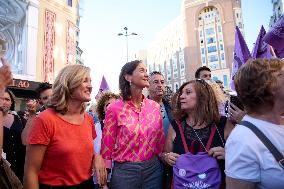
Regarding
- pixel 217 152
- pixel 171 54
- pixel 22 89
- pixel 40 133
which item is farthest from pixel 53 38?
pixel 171 54

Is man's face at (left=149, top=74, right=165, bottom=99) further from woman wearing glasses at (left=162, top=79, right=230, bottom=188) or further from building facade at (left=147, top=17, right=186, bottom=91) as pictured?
building facade at (left=147, top=17, right=186, bottom=91)

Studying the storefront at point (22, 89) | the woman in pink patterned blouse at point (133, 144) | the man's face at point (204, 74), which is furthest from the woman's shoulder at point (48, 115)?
the storefront at point (22, 89)

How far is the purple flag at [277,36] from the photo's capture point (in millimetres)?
2801

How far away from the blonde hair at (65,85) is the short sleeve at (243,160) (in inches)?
60.2

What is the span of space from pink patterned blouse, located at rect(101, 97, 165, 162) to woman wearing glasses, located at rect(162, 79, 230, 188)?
10.5 inches

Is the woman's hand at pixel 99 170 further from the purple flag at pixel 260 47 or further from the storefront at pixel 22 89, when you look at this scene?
the storefront at pixel 22 89

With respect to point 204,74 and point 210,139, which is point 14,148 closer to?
point 210,139

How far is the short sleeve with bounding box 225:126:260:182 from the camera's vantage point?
158 centimetres

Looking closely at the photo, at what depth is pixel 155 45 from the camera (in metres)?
84.6

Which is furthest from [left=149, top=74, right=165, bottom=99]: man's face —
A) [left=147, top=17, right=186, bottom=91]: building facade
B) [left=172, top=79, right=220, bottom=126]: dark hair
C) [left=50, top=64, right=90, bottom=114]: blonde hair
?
[left=147, top=17, right=186, bottom=91]: building facade

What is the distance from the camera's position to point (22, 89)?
72.3 feet

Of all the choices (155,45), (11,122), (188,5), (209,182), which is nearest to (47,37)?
(11,122)

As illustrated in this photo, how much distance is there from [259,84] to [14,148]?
110 inches

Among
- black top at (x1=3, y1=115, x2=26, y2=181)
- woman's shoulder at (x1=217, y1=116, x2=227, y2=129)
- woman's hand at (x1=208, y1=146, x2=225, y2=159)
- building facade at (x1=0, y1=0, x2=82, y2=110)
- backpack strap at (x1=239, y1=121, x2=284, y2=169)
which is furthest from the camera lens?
building facade at (x1=0, y1=0, x2=82, y2=110)
